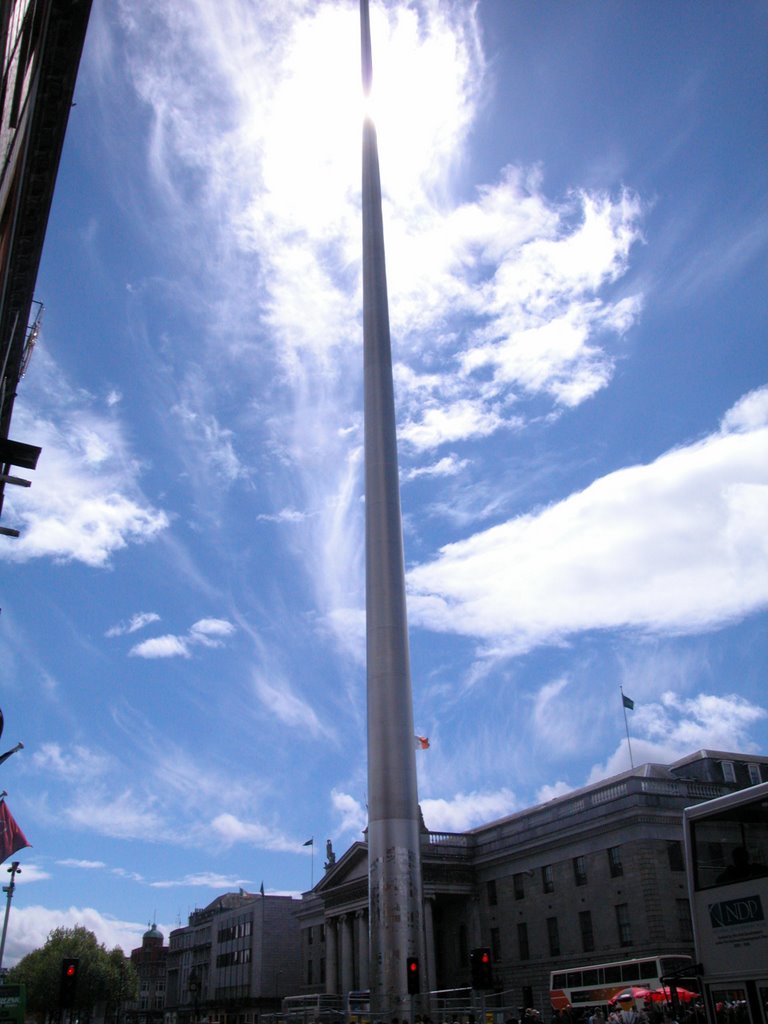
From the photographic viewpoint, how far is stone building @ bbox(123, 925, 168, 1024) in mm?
173500

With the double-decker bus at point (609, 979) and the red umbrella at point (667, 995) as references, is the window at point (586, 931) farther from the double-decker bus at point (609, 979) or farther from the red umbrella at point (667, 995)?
the red umbrella at point (667, 995)

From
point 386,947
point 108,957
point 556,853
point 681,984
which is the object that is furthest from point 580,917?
point 108,957

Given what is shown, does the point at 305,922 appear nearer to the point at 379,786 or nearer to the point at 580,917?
the point at 580,917

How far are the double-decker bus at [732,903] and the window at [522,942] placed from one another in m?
52.2

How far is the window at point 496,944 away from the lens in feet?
220

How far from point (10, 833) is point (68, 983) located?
14054mm

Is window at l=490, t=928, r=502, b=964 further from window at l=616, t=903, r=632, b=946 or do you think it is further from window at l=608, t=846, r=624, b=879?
window at l=608, t=846, r=624, b=879

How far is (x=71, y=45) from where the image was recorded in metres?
20.1

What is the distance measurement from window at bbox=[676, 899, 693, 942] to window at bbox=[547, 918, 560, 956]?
11161 mm

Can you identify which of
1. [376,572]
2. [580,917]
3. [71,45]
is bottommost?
[580,917]

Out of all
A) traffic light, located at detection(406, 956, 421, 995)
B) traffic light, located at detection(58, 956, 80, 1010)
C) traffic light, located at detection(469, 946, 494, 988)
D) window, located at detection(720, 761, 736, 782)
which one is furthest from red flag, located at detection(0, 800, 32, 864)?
window, located at detection(720, 761, 736, 782)

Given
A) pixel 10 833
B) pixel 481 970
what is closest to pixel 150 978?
pixel 10 833

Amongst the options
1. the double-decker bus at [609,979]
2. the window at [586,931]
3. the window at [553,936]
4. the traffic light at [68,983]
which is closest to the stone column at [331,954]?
the window at [553,936]

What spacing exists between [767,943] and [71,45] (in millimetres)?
23234
